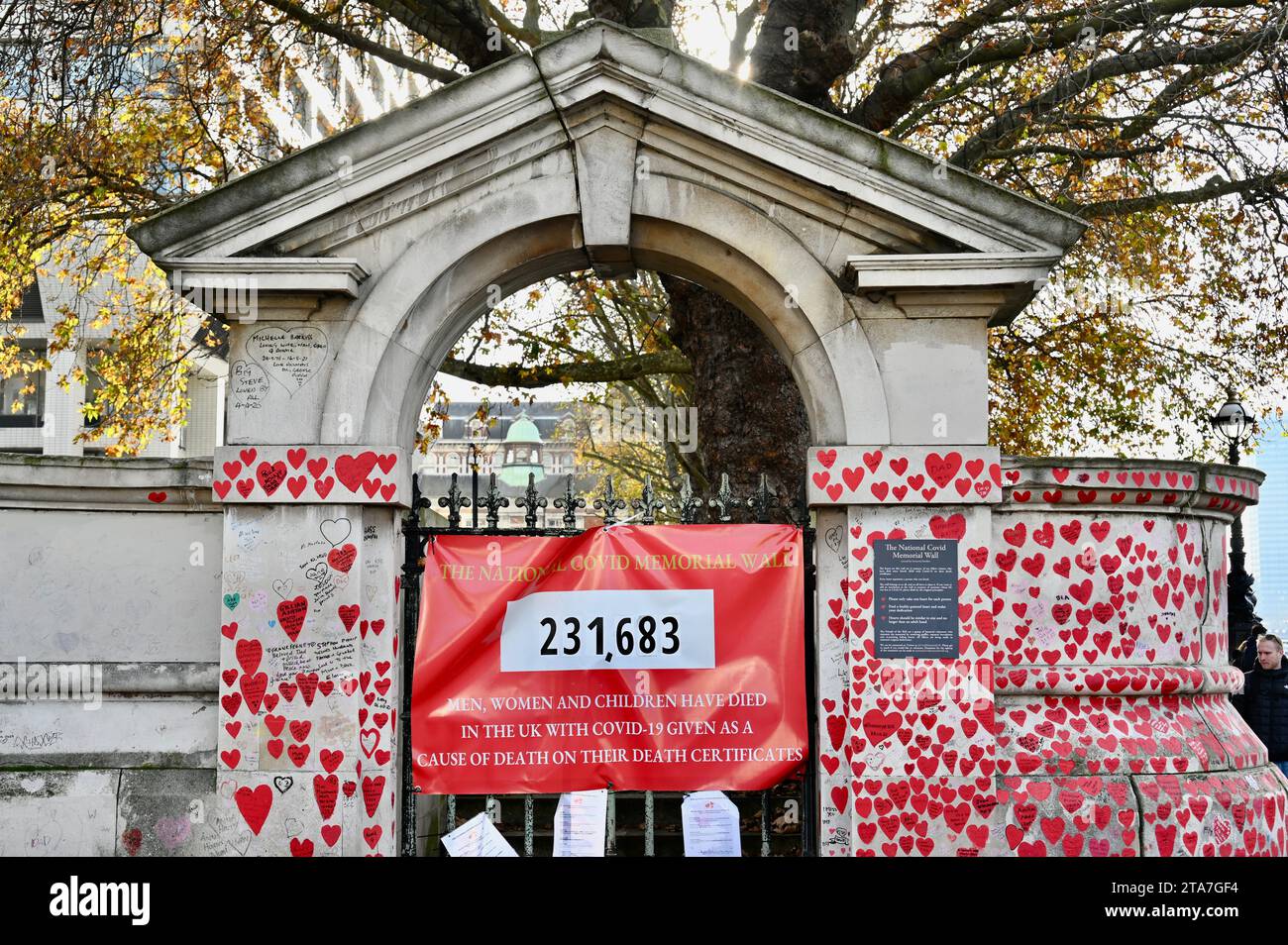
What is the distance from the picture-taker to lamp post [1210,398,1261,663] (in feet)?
50.4

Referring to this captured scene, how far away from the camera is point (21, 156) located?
12.1 metres

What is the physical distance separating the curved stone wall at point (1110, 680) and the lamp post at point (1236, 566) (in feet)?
25.7

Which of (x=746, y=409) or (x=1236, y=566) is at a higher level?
(x=746, y=409)

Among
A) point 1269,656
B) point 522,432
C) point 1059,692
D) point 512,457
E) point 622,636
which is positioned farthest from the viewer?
point 522,432

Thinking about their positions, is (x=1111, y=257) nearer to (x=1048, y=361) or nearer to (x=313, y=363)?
(x=1048, y=361)

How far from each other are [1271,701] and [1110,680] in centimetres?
513

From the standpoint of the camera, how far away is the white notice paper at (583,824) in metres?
6.67

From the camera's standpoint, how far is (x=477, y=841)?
6.72m

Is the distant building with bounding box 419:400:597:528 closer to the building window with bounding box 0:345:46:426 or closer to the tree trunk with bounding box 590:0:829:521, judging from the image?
the tree trunk with bounding box 590:0:829:521

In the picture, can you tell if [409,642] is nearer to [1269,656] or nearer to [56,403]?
[1269,656]

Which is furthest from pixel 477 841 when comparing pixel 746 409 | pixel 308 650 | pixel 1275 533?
pixel 1275 533

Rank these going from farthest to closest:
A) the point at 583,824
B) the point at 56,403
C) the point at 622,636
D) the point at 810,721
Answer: the point at 56,403
the point at 810,721
the point at 622,636
the point at 583,824

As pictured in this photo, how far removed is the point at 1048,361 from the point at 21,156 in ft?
38.2

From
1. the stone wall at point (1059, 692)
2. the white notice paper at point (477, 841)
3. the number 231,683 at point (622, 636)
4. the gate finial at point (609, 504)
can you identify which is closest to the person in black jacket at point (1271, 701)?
the stone wall at point (1059, 692)
